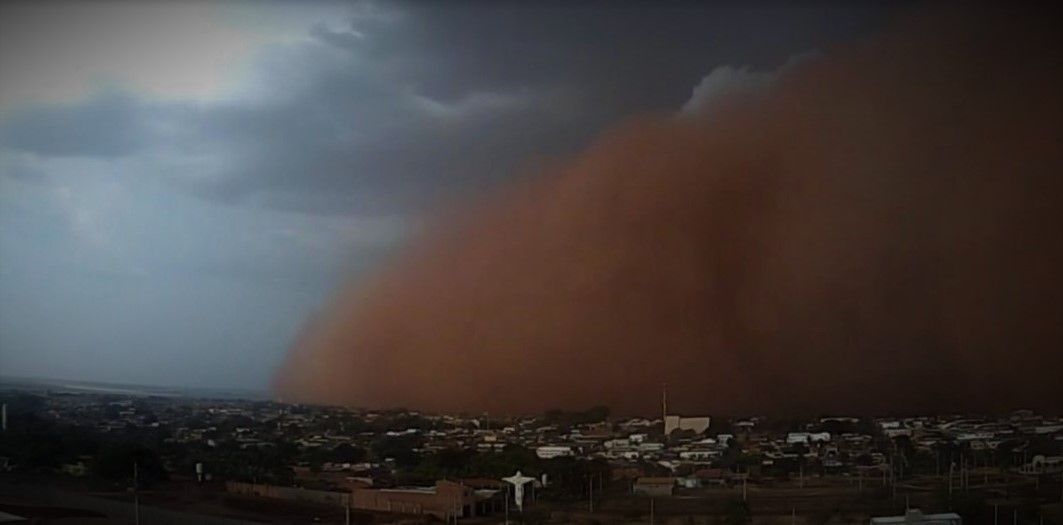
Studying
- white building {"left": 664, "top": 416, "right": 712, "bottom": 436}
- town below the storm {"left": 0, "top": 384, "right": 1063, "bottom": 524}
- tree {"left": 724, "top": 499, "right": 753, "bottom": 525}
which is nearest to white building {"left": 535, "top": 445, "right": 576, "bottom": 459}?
town below the storm {"left": 0, "top": 384, "right": 1063, "bottom": 524}

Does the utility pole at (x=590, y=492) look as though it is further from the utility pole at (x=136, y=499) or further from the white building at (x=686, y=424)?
the utility pole at (x=136, y=499)

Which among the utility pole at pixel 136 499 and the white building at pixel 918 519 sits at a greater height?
the utility pole at pixel 136 499

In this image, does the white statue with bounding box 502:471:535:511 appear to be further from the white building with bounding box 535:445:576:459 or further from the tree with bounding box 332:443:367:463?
the tree with bounding box 332:443:367:463

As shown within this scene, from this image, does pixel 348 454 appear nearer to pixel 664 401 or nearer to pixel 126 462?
pixel 126 462

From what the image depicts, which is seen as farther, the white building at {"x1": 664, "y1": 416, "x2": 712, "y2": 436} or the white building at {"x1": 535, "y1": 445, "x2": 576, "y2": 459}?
the white building at {"x1": 664, "y1": 416, "x2": 712, "y2": 436}

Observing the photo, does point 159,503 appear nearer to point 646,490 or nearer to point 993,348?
point 646,490

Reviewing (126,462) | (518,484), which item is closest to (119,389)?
(126,462)

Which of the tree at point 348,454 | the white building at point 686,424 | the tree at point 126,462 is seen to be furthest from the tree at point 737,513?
the tree at point 126,462

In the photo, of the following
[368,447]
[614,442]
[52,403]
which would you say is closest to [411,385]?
[368,447]
